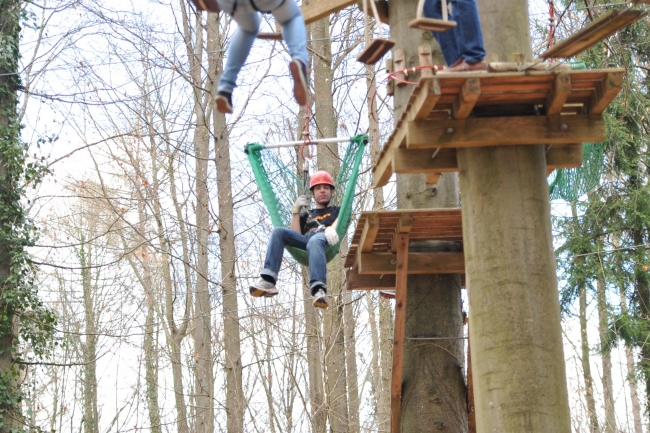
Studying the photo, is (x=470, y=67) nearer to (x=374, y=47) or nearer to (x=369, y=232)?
(x=374, y=47)

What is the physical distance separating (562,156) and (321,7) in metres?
2.61

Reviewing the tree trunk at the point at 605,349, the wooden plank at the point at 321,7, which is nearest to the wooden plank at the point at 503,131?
the wooden plank at the point at 321,7

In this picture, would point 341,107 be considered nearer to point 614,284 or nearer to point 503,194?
point 614,284

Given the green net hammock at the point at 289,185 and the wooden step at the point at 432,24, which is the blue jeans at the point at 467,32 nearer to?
the wooden step at the point at 432,24

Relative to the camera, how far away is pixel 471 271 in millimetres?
5004

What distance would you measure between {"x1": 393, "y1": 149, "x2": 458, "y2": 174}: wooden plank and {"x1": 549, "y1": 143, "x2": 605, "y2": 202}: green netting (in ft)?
4.82

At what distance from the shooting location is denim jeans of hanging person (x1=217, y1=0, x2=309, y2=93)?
493 cm

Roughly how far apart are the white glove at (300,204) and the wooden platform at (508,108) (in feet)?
7.56

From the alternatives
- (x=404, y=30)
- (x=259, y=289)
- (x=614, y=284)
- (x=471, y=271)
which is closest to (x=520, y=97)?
(x=471, y=271)

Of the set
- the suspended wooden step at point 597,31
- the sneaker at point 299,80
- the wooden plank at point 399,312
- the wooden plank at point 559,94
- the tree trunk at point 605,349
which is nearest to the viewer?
the suspended wooden step at point 597,31

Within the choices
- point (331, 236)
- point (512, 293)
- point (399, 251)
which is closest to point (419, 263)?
point (399, 251)

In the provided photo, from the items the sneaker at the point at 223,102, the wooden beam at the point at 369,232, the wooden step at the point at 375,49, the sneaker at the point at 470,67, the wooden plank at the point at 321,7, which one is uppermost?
the wooden plank at the point at 321,7

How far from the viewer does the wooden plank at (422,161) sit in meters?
5.38

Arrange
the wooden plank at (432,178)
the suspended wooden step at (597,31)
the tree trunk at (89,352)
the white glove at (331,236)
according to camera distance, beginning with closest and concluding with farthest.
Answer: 1. the suspended wooden step at (597,31)
2. the wooden plank at (432,178)
3. the white glove at (331,236)
4. the tree trunk at (89,352)
